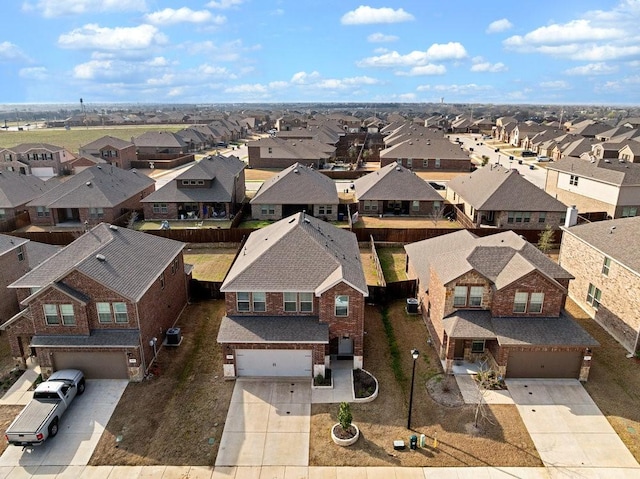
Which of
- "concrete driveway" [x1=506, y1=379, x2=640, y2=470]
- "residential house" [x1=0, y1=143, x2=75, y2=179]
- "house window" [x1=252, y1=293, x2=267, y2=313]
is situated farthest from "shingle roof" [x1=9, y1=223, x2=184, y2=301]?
"residential house" [x1=0, y1=143, x2=75, y2=179]

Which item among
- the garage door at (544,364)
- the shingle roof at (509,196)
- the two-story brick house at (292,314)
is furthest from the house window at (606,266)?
the shingle roof at (509,196)

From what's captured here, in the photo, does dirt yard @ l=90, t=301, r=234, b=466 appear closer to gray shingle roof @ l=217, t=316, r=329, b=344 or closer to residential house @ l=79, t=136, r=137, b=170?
gray shingle roof @ l=217, t=316, r=329, b=344

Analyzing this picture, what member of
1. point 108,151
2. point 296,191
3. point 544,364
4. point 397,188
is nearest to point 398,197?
point 397,188

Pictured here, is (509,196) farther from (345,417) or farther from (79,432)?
(79,432)

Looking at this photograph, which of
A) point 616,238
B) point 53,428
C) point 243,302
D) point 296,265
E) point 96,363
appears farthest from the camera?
point 616,238

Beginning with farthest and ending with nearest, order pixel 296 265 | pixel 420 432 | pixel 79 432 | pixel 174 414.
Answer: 1. pixel 296 265
2. pixel 174 414
3. pixel 79 432
4. pixel 420 432

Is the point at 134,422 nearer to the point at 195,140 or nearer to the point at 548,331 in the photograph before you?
the point at 548,331

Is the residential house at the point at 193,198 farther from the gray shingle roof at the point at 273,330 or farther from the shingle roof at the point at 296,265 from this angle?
the gray shingle roof at the point at 273,330
